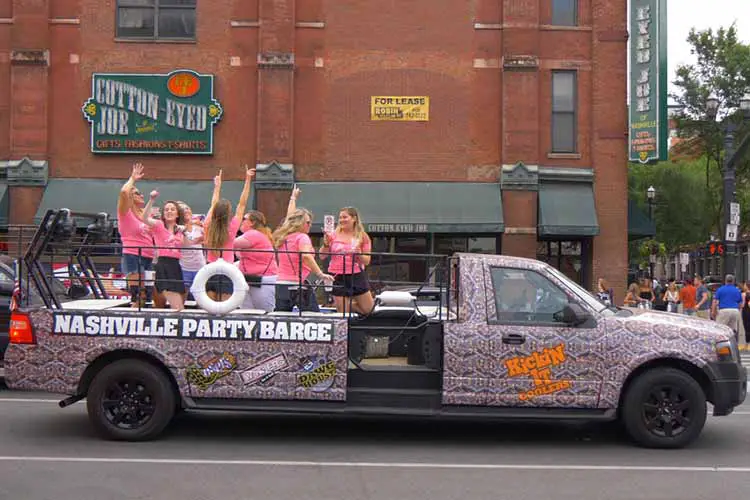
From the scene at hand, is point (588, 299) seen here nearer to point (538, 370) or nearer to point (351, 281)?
point (538, 370)

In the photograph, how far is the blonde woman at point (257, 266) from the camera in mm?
8617

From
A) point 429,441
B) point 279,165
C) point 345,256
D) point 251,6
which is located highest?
point 251,6

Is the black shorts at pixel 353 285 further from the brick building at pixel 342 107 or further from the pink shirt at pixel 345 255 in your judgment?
the brick building at pixel 342 107

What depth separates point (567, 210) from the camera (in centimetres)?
2355

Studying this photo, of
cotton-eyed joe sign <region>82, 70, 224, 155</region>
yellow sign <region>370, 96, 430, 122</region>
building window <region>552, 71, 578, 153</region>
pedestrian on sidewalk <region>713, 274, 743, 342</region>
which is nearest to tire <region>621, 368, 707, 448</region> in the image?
pedestrian on sidewalk <region>713, 274, 743, 342</region>

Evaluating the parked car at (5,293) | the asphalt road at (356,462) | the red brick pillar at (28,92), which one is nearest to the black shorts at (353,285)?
the asphalt road at (356,462)

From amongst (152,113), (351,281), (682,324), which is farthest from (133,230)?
(152,113)

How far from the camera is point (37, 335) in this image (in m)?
7.75

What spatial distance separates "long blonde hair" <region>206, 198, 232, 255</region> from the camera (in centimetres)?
865

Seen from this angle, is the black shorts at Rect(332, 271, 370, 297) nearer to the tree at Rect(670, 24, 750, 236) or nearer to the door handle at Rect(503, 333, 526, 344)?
the door handle at Rect(503, 333, 526, 344)

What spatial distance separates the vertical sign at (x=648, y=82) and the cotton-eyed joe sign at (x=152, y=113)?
11716 mm

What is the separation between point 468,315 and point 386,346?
3.18 feet

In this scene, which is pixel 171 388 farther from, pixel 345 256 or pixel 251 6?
pixel 251 6

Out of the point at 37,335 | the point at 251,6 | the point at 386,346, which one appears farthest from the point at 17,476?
the point at 251,6
